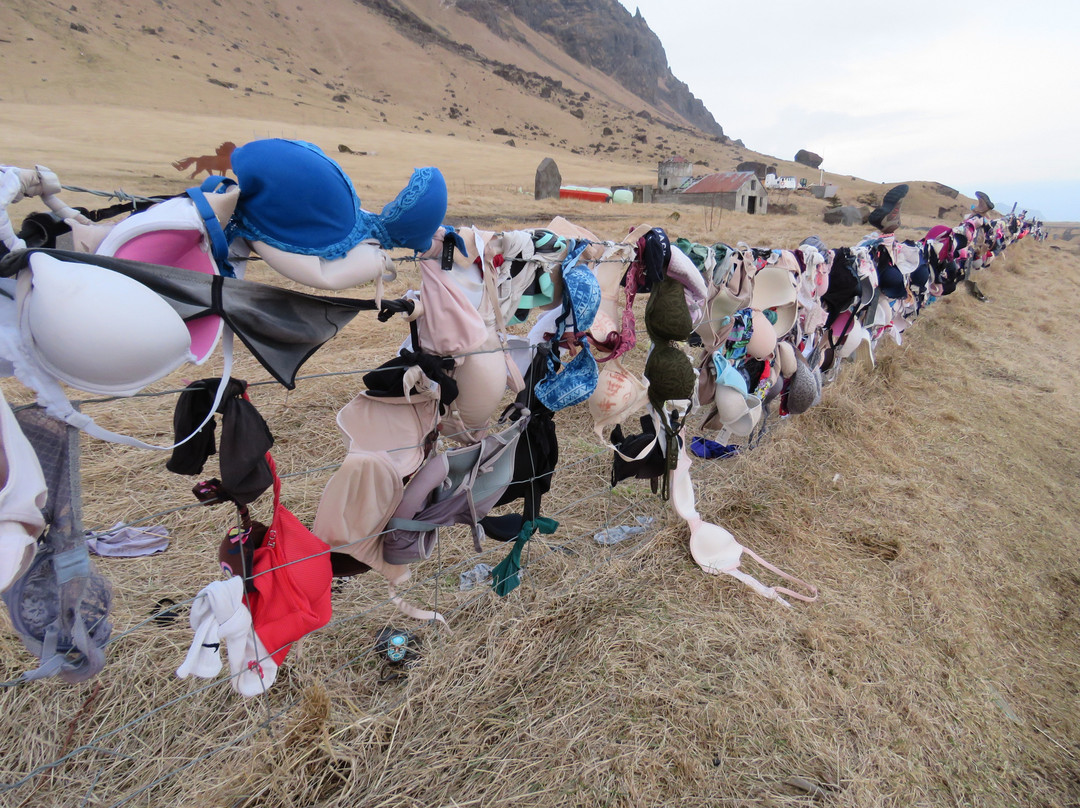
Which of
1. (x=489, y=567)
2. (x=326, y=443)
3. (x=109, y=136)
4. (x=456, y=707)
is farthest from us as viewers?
(x=109, y=136)

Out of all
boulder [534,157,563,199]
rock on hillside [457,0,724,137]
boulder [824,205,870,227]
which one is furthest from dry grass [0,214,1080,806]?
rock on hillside [457,0,724,137]

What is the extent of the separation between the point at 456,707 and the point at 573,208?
17635mm

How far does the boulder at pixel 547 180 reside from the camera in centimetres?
2033

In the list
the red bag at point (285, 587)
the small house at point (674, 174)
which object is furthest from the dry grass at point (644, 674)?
the small house at point (674, 174)

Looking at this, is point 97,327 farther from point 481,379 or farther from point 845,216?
point 845,216

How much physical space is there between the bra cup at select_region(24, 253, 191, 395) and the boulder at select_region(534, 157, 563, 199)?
20.5m

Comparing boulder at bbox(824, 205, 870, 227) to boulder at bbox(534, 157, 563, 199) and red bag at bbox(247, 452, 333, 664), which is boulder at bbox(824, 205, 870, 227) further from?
red bag at bbox(247, 452, 333, 664)

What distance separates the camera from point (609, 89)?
99062mm

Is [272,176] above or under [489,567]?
above

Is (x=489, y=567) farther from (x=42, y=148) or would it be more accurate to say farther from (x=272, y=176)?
(x=42, y=148)

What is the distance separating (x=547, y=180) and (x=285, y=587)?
70.1 ft

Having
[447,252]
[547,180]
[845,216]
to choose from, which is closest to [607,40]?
[547,180]

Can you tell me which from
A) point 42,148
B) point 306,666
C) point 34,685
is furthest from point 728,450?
point 42,148

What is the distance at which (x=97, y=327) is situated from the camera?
0.88m
